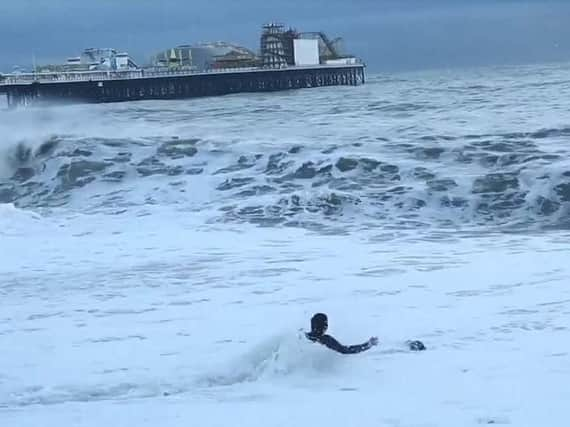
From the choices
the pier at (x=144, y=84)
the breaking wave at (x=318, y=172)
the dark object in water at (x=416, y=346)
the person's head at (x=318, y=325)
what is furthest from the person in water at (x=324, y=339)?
the pier at (x=144, y=84)

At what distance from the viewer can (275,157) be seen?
18609 mm

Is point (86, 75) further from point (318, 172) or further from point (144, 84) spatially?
point (318, 172)

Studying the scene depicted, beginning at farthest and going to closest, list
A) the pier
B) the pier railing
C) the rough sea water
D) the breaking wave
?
the pier railing < the pier < the breaking wave < the rough sea water

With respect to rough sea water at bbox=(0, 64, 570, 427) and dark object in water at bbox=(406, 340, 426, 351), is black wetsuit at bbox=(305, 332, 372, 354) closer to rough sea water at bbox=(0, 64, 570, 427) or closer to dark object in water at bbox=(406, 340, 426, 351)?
rough sea water at bbox=(0, 64, 570, 427)

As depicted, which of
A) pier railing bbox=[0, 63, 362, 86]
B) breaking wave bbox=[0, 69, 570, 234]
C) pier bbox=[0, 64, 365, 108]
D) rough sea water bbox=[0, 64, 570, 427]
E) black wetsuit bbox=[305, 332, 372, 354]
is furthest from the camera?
pier railing bbox=[0, 63, 362, 86]

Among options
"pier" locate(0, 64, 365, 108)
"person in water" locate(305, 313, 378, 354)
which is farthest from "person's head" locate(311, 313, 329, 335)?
"pier" locate(0, 64, 365, 108)

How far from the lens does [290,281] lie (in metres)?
8.96

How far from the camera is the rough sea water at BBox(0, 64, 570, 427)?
571 cm

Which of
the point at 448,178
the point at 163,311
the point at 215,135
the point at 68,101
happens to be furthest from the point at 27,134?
the point at 68,101

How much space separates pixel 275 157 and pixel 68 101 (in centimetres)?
3451

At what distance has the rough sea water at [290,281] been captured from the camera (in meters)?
5.71

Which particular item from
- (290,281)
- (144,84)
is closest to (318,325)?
(290,281)

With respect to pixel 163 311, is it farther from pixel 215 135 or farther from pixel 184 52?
pixel 184 52

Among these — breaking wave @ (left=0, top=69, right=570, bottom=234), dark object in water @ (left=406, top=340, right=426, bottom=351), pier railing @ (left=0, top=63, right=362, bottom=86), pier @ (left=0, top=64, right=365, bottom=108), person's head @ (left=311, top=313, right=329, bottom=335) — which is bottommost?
dark object in water @ (left=406, top=340, right=426, bottom=351)
